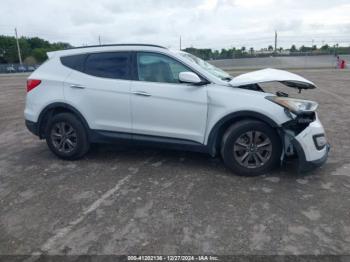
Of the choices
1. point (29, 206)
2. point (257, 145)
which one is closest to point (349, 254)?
point (257, 145)

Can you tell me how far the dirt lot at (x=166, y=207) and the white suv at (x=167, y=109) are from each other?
0.36 m

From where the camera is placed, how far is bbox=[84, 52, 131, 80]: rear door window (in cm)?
464

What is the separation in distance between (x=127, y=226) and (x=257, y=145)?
2.02m

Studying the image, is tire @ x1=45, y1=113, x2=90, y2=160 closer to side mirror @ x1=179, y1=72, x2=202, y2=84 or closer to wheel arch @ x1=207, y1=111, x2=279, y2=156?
side mirror @ x1=179, y1=72, x2=202, y2=84

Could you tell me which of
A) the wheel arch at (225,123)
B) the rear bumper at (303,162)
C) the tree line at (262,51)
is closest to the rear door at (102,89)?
the wheel arch at (225,123)

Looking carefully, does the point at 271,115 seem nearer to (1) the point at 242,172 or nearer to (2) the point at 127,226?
(1) the point at 242,172

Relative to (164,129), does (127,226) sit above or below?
below

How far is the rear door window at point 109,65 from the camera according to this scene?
4641mm

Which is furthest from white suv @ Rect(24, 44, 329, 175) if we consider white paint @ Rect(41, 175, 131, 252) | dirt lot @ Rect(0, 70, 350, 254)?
white paint @ Rect(41, 175, 131, 252)

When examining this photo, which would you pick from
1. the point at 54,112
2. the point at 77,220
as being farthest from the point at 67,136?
the point at 77,220

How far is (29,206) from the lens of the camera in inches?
141

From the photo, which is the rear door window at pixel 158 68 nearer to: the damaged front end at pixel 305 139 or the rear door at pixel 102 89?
the rear door at pixel 102 89

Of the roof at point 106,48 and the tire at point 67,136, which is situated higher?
the roof at point 106,48

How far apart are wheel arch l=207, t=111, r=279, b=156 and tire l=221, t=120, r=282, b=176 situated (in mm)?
60
